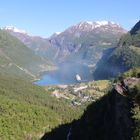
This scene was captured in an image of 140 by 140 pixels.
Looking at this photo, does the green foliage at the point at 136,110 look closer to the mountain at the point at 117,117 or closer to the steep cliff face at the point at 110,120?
the mountain at the point at 117,117

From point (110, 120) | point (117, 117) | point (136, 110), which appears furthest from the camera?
point (110, 120)

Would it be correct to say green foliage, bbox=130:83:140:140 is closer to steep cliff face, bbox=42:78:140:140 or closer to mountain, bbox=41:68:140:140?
mountain, bbox=41:68:140:140

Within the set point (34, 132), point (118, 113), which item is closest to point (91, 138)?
point (118, 113)

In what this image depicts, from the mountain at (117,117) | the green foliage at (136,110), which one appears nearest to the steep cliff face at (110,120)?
the mountain at (117,117)

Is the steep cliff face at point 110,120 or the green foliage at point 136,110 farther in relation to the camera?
the steep cliff face at point 110,120

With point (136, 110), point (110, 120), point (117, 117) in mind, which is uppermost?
point (136, 110)

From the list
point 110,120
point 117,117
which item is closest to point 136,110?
point 117,117

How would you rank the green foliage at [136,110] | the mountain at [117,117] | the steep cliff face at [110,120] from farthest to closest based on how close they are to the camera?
the steep cliff face at [110,120], the mountain at [117,117], the green foliage at [136,110]

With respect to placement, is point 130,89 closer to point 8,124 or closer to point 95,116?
point 95,116

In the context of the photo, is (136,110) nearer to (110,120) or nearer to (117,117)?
(117,117)

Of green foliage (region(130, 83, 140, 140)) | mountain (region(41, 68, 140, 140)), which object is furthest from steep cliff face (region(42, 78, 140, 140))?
green foliage (region(130, 83, 140, 140))

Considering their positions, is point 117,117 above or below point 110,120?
above
